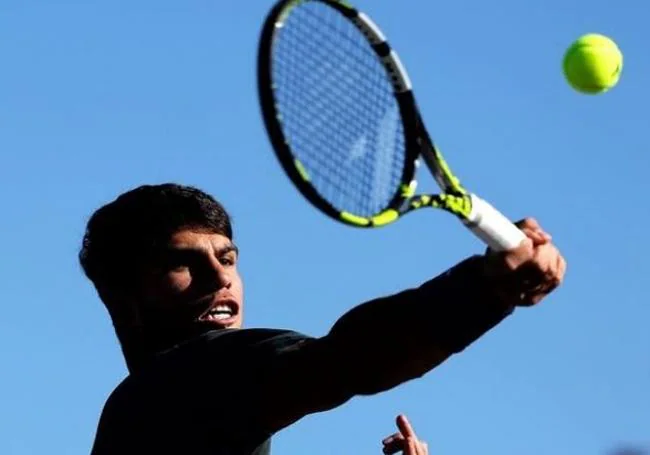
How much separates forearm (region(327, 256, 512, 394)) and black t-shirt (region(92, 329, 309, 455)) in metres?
0.36

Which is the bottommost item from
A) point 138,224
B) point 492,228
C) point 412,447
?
point 412,447

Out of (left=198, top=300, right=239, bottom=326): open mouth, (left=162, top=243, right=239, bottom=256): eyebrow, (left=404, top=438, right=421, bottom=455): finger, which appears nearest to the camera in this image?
(left=198, top=300, right=239, bottom=326): open mouth

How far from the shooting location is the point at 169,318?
28.6ft

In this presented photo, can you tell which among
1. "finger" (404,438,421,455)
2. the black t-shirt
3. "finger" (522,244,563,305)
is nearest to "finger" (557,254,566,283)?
"finger" (522,244,563,305)

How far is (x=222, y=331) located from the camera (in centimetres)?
830

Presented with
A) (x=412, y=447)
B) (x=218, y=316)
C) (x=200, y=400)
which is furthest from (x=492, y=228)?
(x=412, y=447)

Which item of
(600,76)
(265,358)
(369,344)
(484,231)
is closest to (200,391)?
(265,358)

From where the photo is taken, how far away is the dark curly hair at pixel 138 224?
8.98m

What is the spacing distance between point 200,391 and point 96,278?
133 centimetres

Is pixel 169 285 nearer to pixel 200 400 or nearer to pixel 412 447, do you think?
pixel 200 400

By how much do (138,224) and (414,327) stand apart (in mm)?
1971

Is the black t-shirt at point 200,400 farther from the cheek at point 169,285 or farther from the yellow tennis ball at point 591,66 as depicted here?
the yellow tennis ball at point 591,66

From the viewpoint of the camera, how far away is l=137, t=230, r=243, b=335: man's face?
8688 mm

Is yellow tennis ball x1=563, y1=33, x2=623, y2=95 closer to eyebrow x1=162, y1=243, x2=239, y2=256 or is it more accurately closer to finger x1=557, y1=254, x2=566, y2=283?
eyebrow x1=162, y1=243, x2=239, y2=256
